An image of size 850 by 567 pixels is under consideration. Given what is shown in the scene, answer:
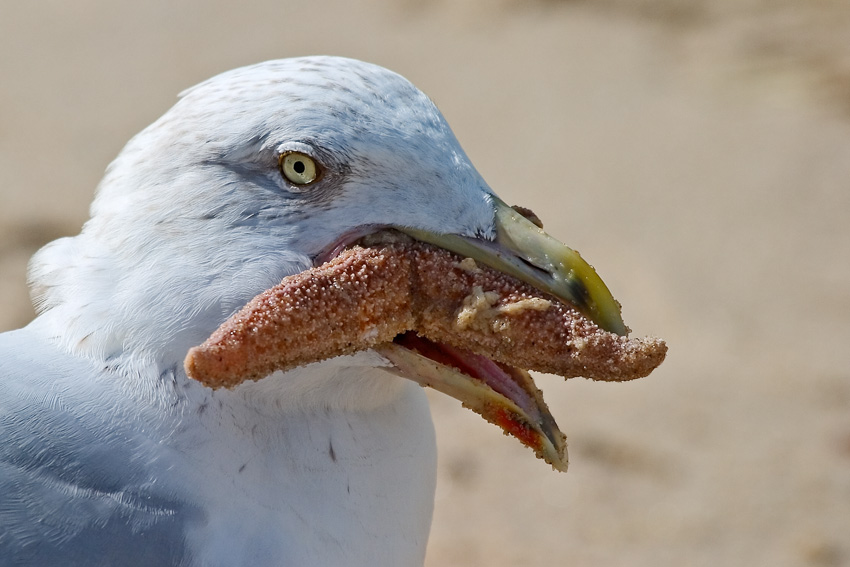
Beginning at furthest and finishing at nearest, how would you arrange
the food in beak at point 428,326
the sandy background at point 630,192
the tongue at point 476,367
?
the sandy background at point 630,192
the tongue at point 476,367
the food in beak at point 428,326

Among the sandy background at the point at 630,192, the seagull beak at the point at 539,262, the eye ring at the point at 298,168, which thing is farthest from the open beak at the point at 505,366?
the sandy background at the point at 630,192

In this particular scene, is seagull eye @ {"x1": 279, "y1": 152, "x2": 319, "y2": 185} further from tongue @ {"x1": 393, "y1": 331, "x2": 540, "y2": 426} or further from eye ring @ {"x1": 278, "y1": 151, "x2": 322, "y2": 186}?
tongue @ {"x1": 393, "y1": 331, "x2": 540, "y2": 426}

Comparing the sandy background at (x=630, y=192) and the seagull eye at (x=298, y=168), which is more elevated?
the sandy background at (x=630, y=192)

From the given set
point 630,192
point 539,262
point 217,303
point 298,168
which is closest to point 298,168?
point 298,168

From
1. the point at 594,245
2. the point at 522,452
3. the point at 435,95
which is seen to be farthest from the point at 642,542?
the point at 435,95

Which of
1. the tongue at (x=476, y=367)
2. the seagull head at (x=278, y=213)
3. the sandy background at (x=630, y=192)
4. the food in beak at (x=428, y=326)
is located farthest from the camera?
the sandy background at (x=630, y=192)

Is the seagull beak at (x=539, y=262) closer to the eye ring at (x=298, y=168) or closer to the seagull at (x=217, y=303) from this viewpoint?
the seagull at (x=217, y=303)

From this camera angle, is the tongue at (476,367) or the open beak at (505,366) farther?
the tongue at (476,367)

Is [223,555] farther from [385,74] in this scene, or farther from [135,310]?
[385,74]

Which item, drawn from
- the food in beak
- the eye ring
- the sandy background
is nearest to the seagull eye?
the eye ring
